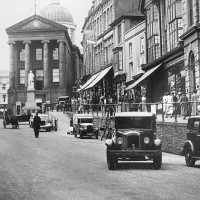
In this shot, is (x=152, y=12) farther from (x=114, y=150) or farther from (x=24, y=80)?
(x=24, y=80)

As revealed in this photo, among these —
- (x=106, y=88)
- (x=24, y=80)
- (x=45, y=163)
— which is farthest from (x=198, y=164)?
(x=24, y=80)

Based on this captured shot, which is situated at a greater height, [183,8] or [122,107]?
[183,8]

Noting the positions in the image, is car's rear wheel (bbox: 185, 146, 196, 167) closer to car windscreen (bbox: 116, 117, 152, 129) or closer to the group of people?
car windscreen (bbox: 116, 117, 152, 129)

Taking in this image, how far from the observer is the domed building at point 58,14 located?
136250mm

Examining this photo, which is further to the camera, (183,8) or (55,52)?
(55,52)

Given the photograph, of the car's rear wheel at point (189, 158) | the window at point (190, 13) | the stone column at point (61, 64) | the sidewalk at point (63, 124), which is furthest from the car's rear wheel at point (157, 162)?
the stone column at point (61, 64)

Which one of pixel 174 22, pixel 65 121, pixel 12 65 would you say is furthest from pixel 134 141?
pixel 12 65

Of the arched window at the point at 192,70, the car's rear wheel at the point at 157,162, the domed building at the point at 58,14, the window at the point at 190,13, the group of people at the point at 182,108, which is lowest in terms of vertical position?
the car's rear wheel at the point at 157,162

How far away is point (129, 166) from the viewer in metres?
18.4

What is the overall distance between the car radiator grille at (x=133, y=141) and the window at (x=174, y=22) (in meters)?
20.1

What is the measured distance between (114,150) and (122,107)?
18.8m

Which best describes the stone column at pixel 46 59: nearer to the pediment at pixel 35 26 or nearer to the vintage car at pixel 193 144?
the pediment at pixel 35 26

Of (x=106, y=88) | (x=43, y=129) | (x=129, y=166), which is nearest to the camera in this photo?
(x=129, y=166)

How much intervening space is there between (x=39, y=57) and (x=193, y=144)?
303 feet
